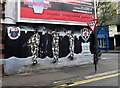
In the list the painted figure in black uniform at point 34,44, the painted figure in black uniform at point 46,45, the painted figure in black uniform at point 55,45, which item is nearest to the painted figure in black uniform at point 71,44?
the painted figure in black uniform at point 55,45

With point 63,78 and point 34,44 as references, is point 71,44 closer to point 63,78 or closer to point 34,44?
point 34,44

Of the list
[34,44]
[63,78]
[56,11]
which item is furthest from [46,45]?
[63,78]

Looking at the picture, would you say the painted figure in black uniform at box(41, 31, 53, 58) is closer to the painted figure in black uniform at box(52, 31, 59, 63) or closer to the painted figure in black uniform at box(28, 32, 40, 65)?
the painted figure in black uniform at box(52, 31, 59, 63)

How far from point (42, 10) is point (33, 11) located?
0.57 metres

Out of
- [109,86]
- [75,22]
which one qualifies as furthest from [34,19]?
[109,86]

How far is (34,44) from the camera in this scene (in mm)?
14664

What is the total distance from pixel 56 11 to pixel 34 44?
7.28 feet

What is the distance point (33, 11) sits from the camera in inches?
566

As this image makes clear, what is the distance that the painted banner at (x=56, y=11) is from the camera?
1412cm

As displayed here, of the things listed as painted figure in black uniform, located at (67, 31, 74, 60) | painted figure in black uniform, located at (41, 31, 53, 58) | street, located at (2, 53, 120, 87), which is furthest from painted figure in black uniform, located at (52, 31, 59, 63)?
painted figure in black uniform, located at (67, 31, 74, 60)

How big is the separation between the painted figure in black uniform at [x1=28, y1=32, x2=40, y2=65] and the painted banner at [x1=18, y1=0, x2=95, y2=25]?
33.4 inches

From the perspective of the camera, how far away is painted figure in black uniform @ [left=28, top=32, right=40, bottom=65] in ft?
47.8

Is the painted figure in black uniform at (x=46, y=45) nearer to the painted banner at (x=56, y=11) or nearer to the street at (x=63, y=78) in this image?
the painted banner at (x=56, y=11)

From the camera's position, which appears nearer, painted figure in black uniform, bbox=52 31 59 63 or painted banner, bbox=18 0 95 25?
painted banner, bbox=18 0 95 25
